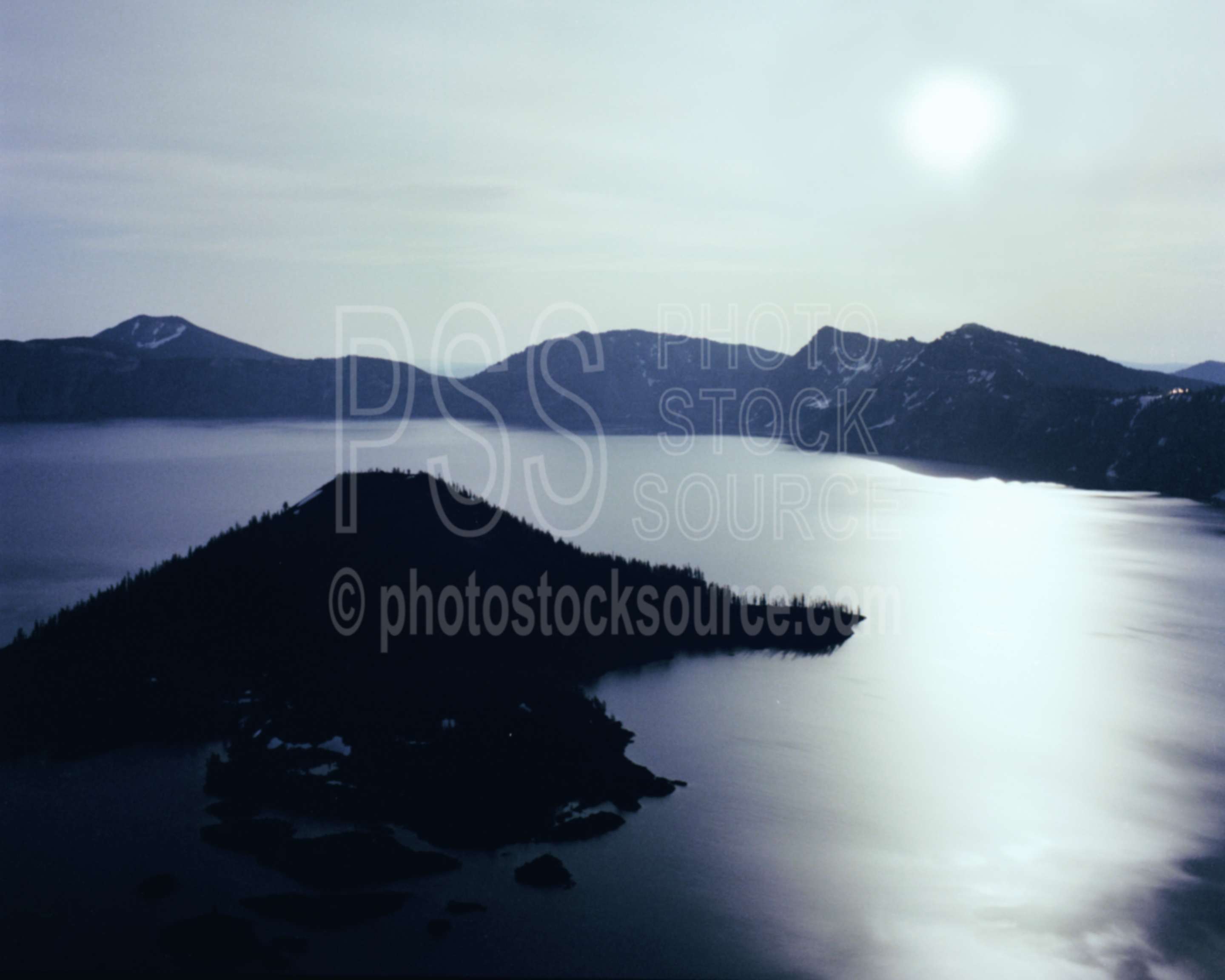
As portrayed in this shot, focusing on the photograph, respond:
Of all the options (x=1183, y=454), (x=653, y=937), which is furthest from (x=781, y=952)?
(x=1183, y=454)

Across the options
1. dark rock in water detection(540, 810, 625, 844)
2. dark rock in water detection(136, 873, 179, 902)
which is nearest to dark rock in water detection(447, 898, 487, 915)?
dark rock in water detection(540, 810, 625, 844)

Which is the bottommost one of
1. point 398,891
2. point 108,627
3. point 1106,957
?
point 1106,957

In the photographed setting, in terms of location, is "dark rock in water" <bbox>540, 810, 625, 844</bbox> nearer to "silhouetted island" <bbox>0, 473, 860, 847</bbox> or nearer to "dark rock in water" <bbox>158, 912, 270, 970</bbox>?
"silhouetted island" <bbox>0, 473, 860, 847</bbox>

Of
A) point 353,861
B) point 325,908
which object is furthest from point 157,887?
point 353,861

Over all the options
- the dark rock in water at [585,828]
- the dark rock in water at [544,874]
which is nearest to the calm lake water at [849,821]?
the dark rock in water at [544,874]

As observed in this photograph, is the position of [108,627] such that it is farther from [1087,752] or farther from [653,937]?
[1087,752]

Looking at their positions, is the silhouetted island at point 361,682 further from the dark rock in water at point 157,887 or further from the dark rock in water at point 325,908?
the dark rock in water at point 157,887
